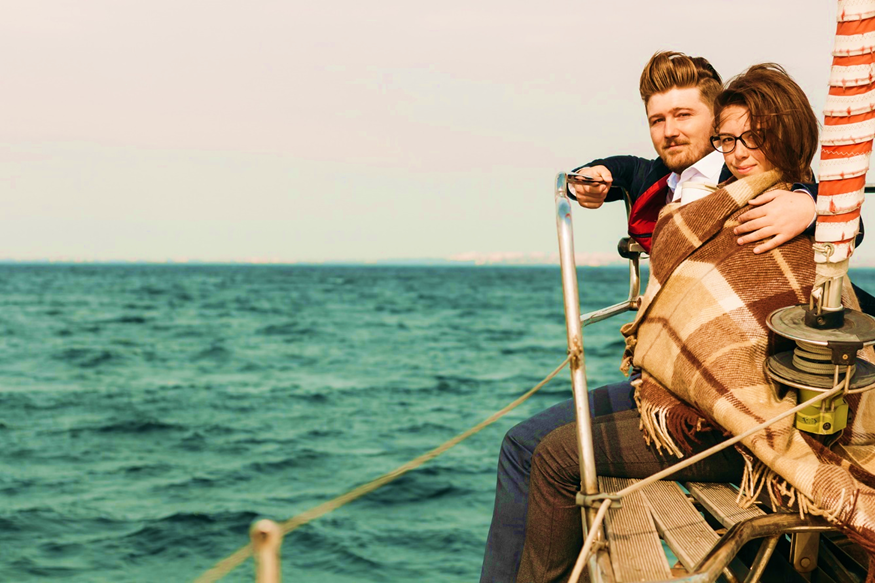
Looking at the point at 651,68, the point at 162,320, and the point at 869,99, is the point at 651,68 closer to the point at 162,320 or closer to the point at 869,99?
the point at 869,99

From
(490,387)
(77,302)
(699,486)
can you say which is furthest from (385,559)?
(77,302)

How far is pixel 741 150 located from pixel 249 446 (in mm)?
9734

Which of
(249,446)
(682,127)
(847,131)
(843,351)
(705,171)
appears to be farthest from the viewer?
(249,446)

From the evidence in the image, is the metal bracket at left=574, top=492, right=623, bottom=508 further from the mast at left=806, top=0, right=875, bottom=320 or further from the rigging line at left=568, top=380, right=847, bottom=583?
the mast at left=806, top=0, right=875, bottom=320

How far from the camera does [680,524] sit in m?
2.21

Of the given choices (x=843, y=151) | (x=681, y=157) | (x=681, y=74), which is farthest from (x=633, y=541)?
(x=681, y=74)

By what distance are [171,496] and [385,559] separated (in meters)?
3.02

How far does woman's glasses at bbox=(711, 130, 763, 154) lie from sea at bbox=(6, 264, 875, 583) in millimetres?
5357

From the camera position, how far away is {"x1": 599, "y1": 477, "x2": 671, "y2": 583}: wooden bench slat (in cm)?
191

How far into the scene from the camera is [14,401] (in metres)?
14.7

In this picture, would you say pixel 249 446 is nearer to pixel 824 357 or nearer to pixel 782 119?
pixel 782 119

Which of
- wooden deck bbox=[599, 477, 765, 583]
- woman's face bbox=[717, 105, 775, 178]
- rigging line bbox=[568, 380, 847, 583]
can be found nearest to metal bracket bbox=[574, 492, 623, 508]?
rigging line bbox=[568, 380, 847, 583]

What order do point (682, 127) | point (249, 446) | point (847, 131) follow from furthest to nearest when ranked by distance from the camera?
1. point (249, 446)
2. point (682, 127)
3. point (847, 131)

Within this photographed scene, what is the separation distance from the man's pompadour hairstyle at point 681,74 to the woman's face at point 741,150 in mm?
653
